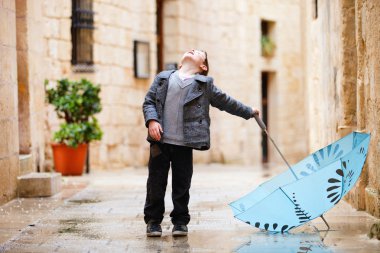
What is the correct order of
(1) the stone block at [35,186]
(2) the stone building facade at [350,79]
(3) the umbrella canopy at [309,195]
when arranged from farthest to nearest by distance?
(1) the stone block at [35,186]
(2) the stone building facade at [350,79]
(3) the umbrella canopy at [309,195]

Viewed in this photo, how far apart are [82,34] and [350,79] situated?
7048 millimetres

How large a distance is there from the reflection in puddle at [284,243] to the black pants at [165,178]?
0.53 m

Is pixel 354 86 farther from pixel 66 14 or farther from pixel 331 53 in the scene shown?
pixel 66 14

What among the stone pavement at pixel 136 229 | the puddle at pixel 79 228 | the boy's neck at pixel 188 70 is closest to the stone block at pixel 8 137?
the stone pavement at pixel 136 229

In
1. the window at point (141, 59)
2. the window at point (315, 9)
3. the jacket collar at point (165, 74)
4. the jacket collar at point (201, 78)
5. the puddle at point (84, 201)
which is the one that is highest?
the window at point (315, 9)

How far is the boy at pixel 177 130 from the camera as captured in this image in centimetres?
565

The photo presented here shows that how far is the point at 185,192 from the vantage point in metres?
5.74

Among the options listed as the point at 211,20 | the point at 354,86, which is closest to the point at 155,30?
the point at 211,20

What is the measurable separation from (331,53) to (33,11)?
11.1ft

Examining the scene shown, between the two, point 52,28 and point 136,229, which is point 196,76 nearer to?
point 136,229

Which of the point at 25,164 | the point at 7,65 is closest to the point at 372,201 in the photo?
the point at 7,65

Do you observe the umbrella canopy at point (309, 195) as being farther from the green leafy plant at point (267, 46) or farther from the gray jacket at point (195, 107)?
the green leafy plant at point (267, 46)

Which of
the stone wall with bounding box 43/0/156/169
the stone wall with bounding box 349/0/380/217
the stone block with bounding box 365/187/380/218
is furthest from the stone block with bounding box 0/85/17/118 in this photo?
the stone wall with bounding box 43/0/156/169

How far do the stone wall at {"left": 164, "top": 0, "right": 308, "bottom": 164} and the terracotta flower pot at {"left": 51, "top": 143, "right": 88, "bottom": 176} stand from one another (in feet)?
16.7
